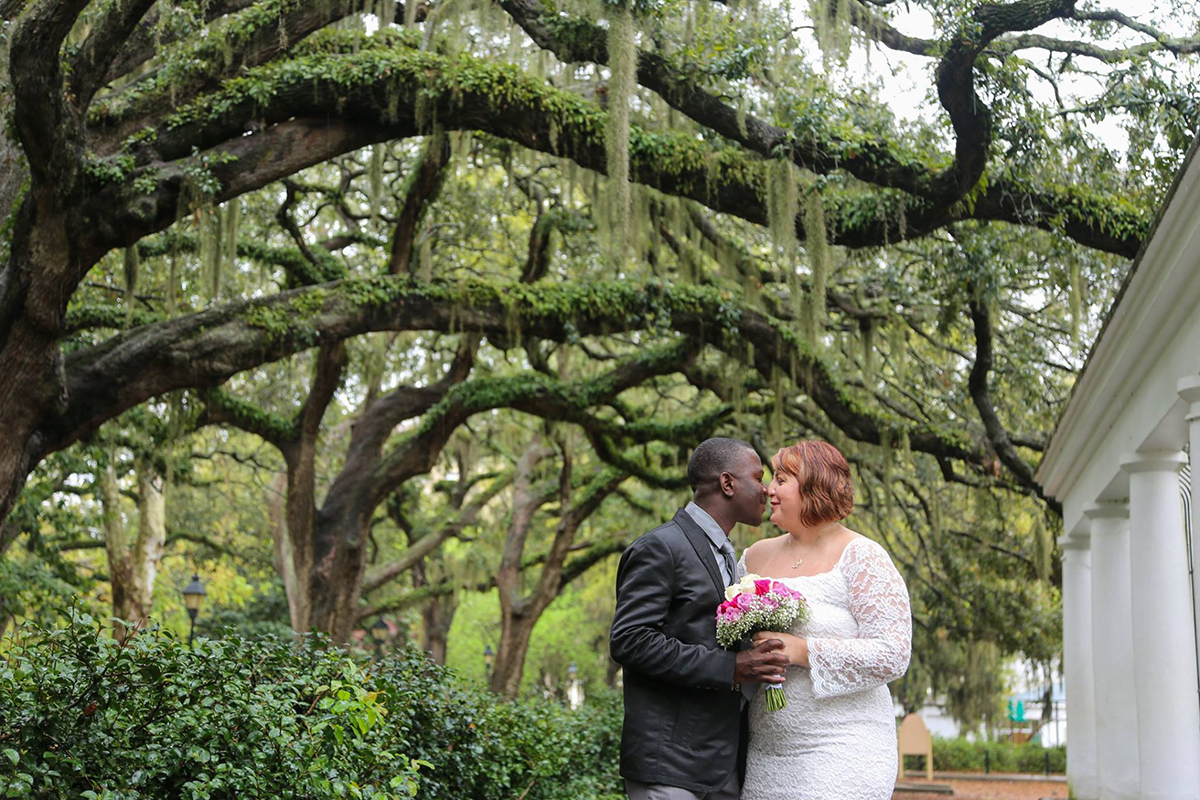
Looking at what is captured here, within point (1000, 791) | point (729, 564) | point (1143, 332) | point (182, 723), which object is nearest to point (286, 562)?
point (1143, 332)

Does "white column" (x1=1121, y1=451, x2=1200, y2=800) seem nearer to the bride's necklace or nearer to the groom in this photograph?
the bride's necklace

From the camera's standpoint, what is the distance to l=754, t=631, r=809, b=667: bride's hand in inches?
130

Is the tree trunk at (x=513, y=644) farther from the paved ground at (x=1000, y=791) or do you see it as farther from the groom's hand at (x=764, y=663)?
the groom's hand at (x=764, y=663)

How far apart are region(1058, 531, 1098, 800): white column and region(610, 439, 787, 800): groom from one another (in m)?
9.16

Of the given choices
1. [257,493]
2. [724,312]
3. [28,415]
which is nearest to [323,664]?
[28,415]

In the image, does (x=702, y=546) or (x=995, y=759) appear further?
(x=995, y=759)

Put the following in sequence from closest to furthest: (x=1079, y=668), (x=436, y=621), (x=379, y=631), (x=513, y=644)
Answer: (x=1079, y=668) → (x=513, y=644) → (x=436, y=621) → (x=379, y=631)

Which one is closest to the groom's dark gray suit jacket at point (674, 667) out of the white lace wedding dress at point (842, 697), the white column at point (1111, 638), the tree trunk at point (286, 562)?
the white lace wedding dress at point (842, 697)

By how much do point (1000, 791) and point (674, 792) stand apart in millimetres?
20761

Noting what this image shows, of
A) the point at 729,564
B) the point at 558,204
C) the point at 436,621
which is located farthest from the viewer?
the point at 436,621

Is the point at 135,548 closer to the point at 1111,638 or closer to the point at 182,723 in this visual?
the point at 1111,638

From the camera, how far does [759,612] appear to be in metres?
3.25

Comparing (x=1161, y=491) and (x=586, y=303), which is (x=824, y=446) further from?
(x=586, y=303)

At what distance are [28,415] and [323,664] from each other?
4.77 metres
